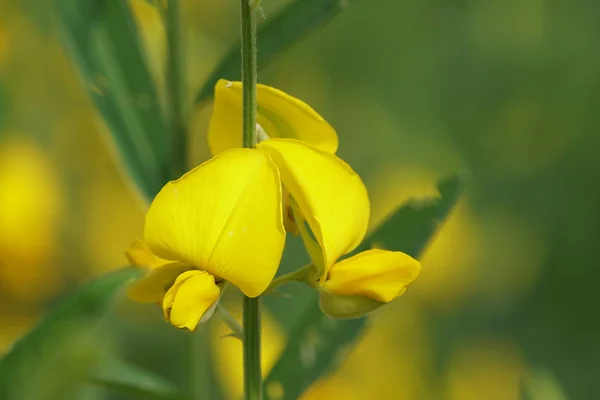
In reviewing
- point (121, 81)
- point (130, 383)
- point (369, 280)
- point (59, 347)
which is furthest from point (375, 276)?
point (121, 81)

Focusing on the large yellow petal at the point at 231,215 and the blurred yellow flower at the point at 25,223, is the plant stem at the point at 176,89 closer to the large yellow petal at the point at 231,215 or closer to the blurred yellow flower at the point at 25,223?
the large yellow petal at the point at 231,215

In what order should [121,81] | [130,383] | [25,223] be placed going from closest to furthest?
1. [130,383]
2. [121,81]
3. [25,223]

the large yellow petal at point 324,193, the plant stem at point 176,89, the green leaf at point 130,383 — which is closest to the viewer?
the large yellow petal at point 324,193

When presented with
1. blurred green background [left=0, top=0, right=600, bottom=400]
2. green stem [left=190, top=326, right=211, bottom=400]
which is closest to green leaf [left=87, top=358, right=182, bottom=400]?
green stem [left=190, top=326, right=211, bottom=400]

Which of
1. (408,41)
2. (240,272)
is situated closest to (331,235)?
(240,272)

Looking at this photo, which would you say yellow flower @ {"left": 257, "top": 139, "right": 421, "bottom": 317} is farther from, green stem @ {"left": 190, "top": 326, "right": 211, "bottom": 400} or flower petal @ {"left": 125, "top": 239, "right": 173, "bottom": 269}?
green stem @ {"left": 190, "top": 326, "right": 211, "bottom": 400}

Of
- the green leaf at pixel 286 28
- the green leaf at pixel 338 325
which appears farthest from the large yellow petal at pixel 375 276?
the green leaf at pixel 286 28

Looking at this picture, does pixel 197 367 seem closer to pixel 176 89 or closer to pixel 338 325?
pixel 338 325
